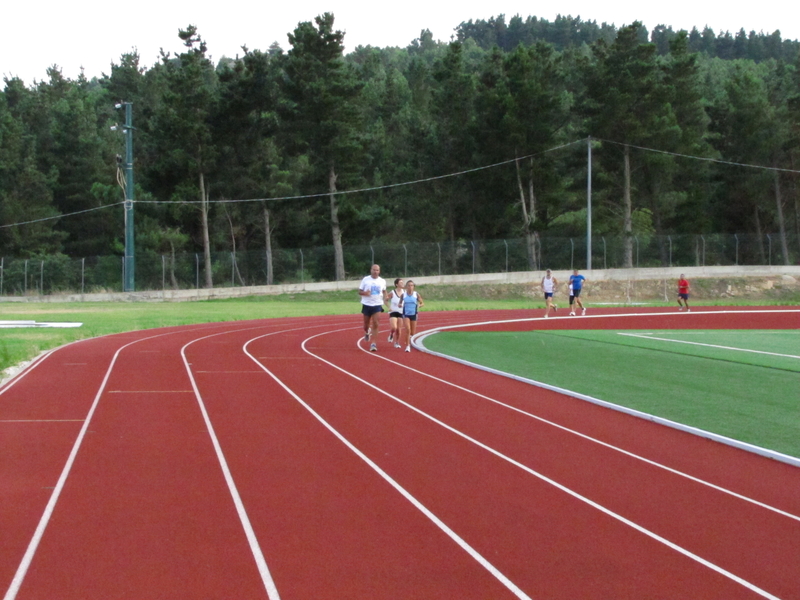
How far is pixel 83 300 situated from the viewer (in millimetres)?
44688

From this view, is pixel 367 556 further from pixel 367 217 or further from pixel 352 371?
pixel 367 217

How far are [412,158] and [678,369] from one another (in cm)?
5140

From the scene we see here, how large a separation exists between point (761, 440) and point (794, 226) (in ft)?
216

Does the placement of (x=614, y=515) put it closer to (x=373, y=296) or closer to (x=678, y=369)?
(x=678, y=369)

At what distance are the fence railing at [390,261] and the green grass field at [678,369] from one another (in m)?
27.6

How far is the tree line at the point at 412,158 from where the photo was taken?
54375mm

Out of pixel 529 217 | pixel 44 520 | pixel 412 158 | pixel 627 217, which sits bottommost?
pixel 44 520

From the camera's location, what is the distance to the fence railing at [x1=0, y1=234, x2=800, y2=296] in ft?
157

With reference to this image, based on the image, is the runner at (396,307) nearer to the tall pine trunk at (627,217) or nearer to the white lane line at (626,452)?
the white lane line at (626,452)

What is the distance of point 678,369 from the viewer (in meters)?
15.5

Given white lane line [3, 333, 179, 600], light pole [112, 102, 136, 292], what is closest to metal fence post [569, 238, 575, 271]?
light pole [112, 102, 136, 292]

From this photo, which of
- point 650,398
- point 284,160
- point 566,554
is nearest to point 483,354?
point 650,398

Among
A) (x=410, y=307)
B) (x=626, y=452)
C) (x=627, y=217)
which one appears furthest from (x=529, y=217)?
(x=626, y=452)

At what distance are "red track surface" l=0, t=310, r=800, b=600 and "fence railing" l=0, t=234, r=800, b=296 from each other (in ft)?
118
